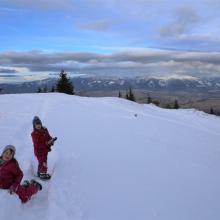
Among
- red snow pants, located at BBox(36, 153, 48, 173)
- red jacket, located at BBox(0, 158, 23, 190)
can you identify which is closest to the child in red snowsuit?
red jacket, located at BBox(0, 158, 23, 190)

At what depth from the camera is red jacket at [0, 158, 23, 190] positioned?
8.18m

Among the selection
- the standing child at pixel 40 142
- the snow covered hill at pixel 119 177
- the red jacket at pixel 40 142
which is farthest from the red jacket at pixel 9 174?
the red jacket at pixel 40 142

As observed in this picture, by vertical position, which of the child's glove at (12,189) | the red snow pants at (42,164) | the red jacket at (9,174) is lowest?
the red snow pants at (42,164)

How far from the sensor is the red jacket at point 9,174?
8.18m

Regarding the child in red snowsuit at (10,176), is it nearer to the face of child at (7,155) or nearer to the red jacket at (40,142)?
the face of child at (7,155)

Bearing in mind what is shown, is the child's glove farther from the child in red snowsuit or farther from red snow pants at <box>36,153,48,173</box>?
red snow pants at <box>36,153,48,173</box>

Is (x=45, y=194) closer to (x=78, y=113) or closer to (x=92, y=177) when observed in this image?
(x=92, y=177)

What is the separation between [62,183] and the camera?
384 inches

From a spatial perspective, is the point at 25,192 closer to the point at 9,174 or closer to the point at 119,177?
the point at 9,174

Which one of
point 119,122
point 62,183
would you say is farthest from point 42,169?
point 119,122

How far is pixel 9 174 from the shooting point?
822cm

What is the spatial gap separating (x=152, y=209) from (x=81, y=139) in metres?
9.35

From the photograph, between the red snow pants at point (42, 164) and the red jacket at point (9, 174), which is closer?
the red jacket at point (9, 174)

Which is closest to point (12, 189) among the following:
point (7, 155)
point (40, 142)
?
point (7, 155)
